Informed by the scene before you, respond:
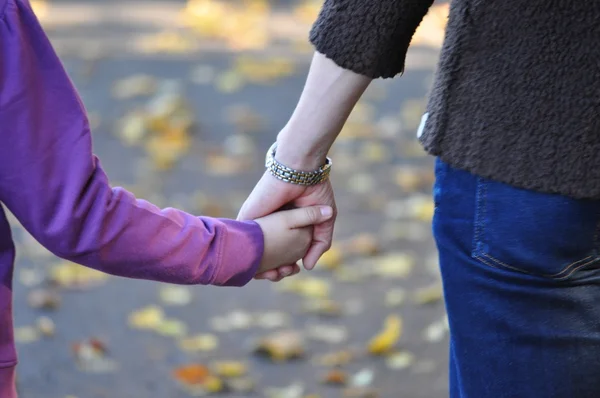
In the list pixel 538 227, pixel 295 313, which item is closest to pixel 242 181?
pixel 295 313

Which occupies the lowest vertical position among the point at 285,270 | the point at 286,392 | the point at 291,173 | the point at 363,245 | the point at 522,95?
the point at 286,392

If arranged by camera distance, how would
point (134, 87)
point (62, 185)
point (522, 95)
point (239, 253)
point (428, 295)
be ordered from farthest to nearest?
point (134, 87), point (428, 295), point (239, 253), point (62, 185), point (522, 95)

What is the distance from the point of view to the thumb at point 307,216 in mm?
1953

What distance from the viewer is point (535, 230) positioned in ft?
4.60

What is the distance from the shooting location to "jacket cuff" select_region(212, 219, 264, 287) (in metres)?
1.75

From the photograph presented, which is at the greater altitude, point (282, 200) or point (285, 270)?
point (282, 200)

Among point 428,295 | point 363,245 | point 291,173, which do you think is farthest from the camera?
point 363,245

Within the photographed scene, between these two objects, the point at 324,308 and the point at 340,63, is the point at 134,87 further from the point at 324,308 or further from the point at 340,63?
the point at 340,63

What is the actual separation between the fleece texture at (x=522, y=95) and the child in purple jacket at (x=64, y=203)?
1.55ft

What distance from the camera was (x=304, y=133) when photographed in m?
1.80

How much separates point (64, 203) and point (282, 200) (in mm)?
548

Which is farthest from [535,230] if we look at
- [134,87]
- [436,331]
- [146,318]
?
[134,87]

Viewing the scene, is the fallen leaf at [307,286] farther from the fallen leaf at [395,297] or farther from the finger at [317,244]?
the finger at [317,244]

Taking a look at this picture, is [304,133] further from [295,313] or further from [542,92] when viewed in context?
[295,313]
